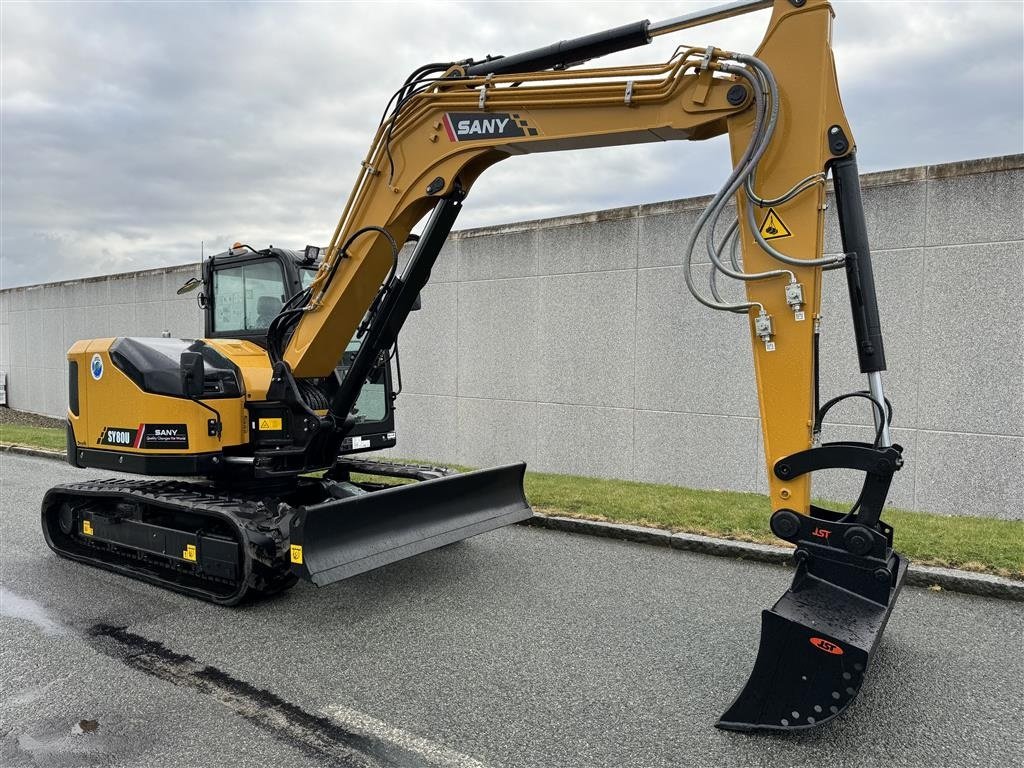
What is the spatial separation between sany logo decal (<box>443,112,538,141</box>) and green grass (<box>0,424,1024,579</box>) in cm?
378

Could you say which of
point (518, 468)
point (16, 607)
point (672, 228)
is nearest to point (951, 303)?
point (672, 228)

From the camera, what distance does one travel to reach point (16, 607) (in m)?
5.14

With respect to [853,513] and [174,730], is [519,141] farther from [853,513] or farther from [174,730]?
[174,730]

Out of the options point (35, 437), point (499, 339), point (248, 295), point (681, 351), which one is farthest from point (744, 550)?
point (35, 437)

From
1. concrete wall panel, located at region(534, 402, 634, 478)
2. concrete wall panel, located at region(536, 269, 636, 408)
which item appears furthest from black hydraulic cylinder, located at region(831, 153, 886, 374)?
concrete wall panel, located at region(534, 402, 634, 478)

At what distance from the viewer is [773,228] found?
3771mm

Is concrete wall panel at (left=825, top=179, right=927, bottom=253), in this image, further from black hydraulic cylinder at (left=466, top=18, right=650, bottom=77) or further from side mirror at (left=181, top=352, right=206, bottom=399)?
side mirror at (left=181, top=352, right=206, bottom=399)

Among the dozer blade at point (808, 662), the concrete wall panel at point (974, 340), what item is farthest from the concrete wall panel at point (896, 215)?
the dozer blade at point (808, 662)

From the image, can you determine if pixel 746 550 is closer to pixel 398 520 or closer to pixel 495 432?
pixel 398 520

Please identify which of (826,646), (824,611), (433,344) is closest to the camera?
(826,646)

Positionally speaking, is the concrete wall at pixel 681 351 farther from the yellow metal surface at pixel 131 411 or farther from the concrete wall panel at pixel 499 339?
the yellow metal surface at pixel 131 411

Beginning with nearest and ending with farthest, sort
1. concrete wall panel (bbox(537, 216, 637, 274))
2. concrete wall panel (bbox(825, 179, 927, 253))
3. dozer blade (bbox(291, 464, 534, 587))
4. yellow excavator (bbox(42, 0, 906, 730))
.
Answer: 1. yellow excavator (bbox(42, 0, 906, 730))
2. dozer blade (bbox(291, 464, 534, 587))
3. concrete wall panel (bbox(825, 179, 927, 253))
4. concrete wall panel (bbox(537, 216, 637, 274))

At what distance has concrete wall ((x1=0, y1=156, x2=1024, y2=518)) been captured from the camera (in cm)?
728

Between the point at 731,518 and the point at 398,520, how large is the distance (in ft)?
10.5
